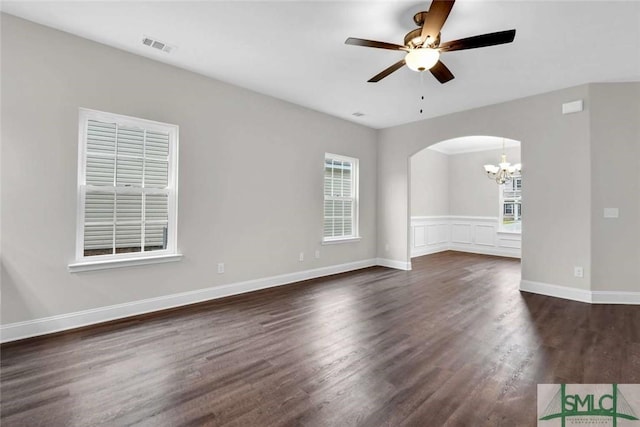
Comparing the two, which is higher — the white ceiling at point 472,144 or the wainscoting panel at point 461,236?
the white ceiling at point 472,144

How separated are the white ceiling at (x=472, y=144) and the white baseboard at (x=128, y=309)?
5.14 metres

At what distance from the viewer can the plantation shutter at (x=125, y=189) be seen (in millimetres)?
3105

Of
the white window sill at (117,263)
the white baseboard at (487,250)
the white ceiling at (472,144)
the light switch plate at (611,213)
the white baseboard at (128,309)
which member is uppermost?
the white ceiling at (472,144)

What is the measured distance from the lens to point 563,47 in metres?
3.06

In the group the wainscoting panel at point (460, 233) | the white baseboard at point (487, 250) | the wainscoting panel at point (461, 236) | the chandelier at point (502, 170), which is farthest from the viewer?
the wainscoting panel at point (460, 233)

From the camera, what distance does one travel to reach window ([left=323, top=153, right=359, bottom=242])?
5555mm

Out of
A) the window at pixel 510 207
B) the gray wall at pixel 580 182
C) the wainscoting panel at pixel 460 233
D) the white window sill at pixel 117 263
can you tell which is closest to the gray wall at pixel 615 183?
the gray wall at pixel 580 182

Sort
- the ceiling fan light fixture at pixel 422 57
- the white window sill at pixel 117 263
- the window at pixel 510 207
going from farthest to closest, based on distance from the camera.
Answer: the window at pixel 510 207
the white window sill at pixel 117 263
the ceiling fan light fixture at pixel 422 57

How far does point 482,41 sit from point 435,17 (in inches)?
18.6

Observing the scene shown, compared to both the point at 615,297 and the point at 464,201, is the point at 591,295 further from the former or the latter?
the point at 464,201

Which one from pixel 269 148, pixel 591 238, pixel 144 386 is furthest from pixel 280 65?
Result: pixel 591 238

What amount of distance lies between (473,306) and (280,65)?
3.79 m

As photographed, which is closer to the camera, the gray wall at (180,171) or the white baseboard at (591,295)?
the gray wall at (180,171)

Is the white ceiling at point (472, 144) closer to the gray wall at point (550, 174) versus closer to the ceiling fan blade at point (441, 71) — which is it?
the gray wall at point (550, 174)
